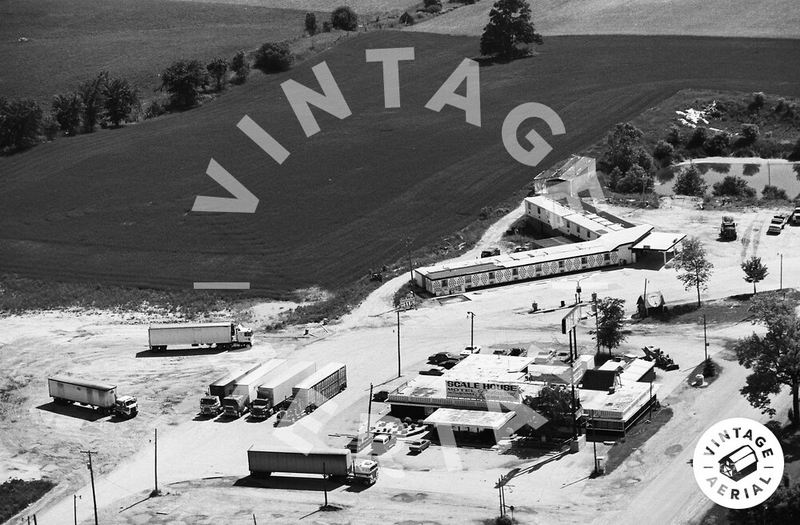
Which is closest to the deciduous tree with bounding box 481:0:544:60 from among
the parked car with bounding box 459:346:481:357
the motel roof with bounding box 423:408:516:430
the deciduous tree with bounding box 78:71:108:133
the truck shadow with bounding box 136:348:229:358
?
the deciduous tree with bounding box 78:71:108:133

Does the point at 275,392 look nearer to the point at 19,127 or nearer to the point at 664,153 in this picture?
the point at 664,153

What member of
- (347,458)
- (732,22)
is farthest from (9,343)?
(732,22)

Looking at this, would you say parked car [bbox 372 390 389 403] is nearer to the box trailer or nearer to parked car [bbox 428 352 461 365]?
the box trailer

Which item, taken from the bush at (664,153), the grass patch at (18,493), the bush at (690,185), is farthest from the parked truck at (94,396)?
the bush at (664,153)

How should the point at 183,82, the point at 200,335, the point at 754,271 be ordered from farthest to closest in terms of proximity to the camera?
the point at 183,82
the point at 754,271
the point at 200,335

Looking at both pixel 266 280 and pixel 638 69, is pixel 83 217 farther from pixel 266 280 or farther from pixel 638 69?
pixel 638 69

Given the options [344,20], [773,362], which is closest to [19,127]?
[344,20]
